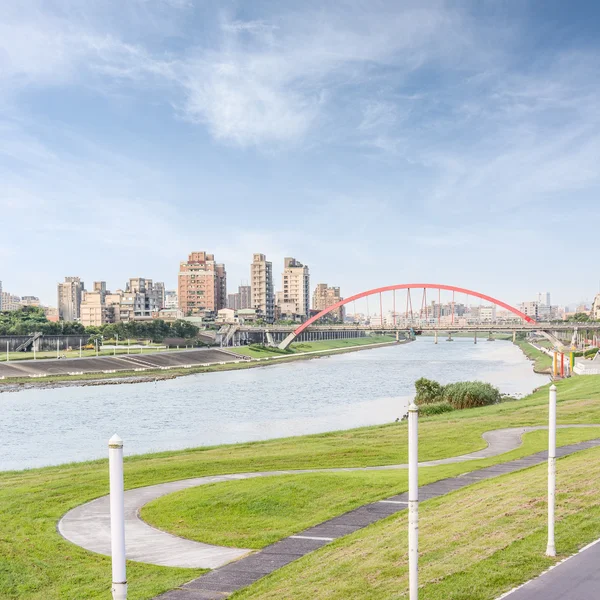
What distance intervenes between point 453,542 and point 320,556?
219cm

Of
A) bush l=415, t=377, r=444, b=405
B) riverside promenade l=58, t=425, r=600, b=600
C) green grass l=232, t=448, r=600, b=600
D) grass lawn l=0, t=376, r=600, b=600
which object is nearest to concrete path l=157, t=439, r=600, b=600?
riverside promenade l=58, t=425, r=600, b=600

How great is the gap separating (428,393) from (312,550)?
110 ft

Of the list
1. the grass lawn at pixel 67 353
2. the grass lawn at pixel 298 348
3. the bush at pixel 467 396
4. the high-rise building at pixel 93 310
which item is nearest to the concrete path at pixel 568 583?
the bush at pixel 467 396

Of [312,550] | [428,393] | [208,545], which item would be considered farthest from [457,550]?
[428,393]

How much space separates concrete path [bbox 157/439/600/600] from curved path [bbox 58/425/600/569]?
613 mm

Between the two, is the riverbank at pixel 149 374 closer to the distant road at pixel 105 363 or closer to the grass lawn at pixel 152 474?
the distant road at pixel 105 363

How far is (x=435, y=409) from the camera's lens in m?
40.1

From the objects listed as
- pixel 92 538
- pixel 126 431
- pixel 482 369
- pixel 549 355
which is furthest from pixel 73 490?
pixel 549 355

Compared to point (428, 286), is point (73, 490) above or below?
below

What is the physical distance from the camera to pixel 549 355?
11256 centimetres

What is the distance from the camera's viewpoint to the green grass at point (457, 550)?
30.5 feet

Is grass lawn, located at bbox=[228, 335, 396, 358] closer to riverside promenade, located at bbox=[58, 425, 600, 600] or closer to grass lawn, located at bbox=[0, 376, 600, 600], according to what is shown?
grass lawn, located at bbox=[0, 376, 600, 600]

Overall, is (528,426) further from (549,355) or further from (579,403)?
(549,355)

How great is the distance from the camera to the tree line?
387 feet
